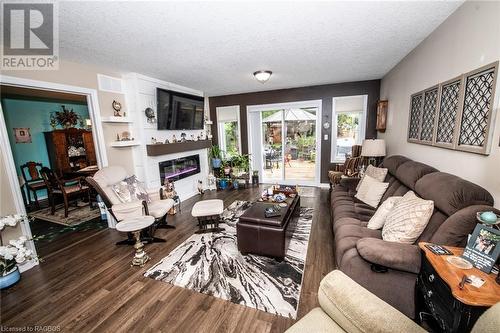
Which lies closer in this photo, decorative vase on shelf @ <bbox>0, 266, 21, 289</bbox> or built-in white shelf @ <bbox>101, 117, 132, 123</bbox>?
decorative vase on shelf @ <bbox>0, 266, 21, 289</bbox>

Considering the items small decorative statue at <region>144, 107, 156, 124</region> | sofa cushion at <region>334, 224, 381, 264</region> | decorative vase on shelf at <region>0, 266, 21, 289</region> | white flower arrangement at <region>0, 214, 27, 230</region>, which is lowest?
decorative vase on shelf at <region>0, 266, 21, 289</region>

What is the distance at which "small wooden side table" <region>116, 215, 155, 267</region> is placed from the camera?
7.84 feet

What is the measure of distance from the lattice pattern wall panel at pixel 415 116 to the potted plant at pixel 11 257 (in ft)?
16.4

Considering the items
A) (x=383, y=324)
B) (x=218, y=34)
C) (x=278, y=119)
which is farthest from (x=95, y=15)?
(x=278, y=119)

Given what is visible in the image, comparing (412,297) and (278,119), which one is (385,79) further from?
(412,297)

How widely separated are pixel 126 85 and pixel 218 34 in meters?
2.36

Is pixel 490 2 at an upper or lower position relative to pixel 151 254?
upper

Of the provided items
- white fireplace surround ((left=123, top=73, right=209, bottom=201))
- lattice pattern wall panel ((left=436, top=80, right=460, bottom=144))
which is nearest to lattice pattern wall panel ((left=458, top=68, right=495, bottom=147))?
lattice pattern wall panel ((left=436, top=80, right=460, bottom=144))

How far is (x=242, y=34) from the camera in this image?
7.54 feet

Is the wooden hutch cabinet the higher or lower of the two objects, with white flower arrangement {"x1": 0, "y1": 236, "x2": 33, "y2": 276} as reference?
higher

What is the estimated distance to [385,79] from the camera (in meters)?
4.21

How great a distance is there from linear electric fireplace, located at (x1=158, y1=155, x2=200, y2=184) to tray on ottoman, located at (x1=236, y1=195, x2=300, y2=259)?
2.63 metres

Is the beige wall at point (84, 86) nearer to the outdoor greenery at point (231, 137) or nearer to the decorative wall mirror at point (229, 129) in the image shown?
the decorative wall mirror at point (229, 129)

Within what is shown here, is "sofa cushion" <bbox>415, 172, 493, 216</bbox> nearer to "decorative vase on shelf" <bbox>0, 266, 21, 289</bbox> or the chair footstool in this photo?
the chair footstool
